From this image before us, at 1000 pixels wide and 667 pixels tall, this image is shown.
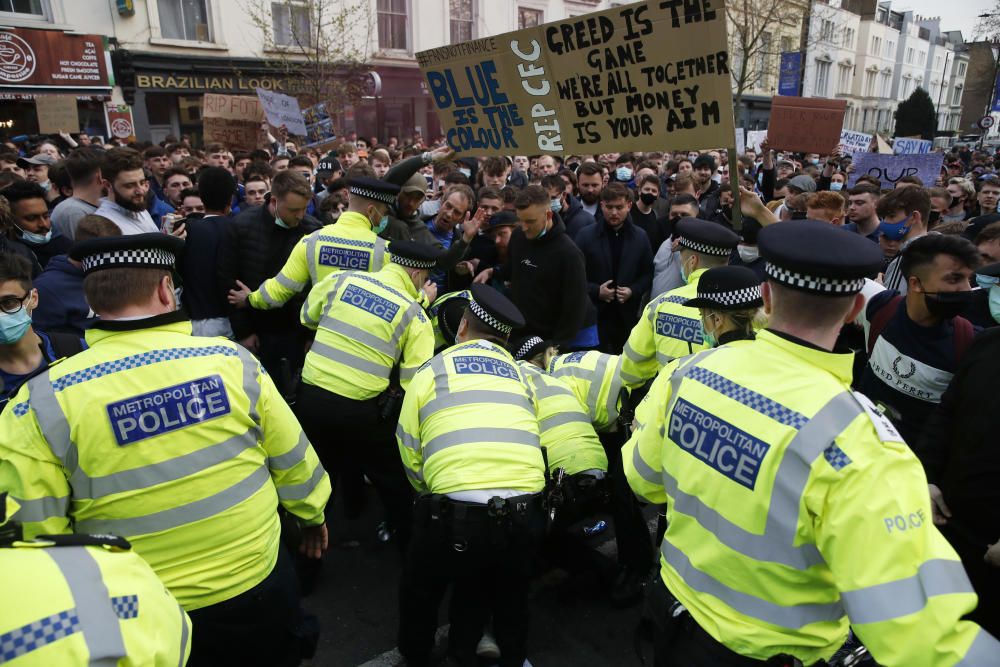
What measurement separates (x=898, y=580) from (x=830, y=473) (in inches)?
10.6

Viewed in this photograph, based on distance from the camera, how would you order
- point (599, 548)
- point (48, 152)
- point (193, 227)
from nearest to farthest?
point (599, 548), point (193, 227), point (48, 152)

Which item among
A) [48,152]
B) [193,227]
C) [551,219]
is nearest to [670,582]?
[551,219]

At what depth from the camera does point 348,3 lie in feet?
71.3

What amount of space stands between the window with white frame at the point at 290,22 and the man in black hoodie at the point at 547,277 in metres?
18.0

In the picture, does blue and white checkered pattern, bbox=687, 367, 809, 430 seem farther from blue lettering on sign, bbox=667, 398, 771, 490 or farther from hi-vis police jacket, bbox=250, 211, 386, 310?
hi-vis police jacket, bbox=250, 211, 386, 310

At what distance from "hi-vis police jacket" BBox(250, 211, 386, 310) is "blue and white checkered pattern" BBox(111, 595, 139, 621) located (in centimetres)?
325

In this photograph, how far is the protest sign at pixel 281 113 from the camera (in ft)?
37.2

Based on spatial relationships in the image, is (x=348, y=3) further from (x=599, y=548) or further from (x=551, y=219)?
(x=599, y=548)

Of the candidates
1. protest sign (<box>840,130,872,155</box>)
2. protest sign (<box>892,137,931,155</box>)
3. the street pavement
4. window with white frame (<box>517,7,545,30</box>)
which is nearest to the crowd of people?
the street pavement

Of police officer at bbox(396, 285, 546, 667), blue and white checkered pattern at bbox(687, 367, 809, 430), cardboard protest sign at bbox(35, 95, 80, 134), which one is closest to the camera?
blue and white checkered pattern at bbox(687, 367, 809, 430)

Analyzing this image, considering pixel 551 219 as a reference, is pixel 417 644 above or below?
below

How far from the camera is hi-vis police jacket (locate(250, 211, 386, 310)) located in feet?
14.6

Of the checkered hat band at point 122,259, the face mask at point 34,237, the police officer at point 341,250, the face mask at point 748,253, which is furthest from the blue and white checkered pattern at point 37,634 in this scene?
the face mask at point 748,253

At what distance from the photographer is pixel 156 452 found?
2.03 metres
